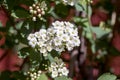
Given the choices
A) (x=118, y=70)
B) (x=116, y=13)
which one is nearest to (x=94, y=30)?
(x=116, y=13)

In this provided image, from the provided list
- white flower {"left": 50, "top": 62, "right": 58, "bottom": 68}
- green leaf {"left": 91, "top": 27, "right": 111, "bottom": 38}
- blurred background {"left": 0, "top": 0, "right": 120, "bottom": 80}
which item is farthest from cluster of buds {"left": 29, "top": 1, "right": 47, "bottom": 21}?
green leaf {"left": 91, "top": 27, "right": 111, "bottom": 38}

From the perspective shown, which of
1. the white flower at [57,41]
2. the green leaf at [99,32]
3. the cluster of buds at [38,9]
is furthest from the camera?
the green leaf at [99,32]

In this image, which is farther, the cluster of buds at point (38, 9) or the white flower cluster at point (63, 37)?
the cluster of buds at point (38, 9)

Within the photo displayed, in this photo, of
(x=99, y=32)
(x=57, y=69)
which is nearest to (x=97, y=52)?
(x=99, y=32)

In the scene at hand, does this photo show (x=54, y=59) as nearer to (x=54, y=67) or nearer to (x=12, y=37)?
(x=54, y=67)

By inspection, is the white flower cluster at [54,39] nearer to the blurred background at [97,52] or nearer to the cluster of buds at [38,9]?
the cluster of buds at [38,9]

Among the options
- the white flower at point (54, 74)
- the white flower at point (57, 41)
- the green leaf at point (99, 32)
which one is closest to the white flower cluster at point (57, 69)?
the white flower at point (54, 74)

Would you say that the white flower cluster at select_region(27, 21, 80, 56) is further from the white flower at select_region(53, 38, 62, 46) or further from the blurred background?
the blurred background
